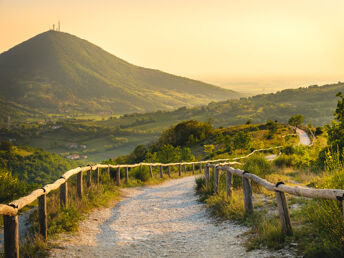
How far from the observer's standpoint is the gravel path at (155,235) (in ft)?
20.3

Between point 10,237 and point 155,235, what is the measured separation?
3319 millimetres

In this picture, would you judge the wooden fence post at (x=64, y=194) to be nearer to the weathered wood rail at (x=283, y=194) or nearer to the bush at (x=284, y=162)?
the weathered wood rail at (x=283, y=194)

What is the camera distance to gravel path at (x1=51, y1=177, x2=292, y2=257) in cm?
619

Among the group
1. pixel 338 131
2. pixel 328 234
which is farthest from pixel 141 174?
pixel 328 234

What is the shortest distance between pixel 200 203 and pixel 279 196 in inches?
204

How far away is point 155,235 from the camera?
7539 millimetres

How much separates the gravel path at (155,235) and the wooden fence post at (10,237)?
100 cm

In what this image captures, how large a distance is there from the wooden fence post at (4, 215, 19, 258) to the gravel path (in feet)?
3.29

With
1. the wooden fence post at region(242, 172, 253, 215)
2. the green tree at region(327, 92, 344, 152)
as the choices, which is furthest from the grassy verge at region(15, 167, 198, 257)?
the green tree at region(327, 92, 344, 152)

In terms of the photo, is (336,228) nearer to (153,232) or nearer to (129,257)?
(129,257)

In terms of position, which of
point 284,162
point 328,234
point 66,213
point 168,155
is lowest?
point 168,155

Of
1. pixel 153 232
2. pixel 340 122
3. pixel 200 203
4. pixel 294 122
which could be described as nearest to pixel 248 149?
pixel 340 122

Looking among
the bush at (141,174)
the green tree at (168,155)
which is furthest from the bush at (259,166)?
the green tree at (168,155)

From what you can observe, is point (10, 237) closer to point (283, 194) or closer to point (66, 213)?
point (66, 213)
